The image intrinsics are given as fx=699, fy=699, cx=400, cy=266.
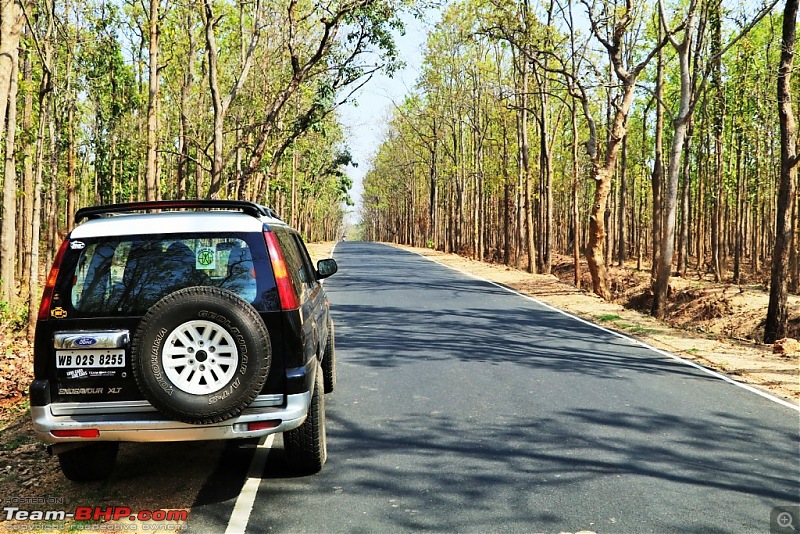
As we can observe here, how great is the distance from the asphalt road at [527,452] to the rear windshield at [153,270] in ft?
4.97

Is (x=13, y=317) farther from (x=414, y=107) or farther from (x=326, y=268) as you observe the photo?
(x=414, y=107)

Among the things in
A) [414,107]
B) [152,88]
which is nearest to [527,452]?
[152,88]

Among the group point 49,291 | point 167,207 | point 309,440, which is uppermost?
point 167,207

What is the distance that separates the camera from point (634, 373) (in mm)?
9203

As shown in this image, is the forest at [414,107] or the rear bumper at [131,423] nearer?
the rear bumper at [131,423]

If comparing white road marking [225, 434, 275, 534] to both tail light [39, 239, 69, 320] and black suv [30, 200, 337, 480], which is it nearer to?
black suv [30, 200, 337, 480]

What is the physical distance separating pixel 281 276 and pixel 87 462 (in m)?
2.11

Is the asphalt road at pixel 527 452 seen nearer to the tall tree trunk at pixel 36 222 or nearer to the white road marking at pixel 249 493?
the white road marking at pixel 249 493

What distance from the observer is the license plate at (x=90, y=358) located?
457 centimetres

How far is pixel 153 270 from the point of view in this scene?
4.80 m

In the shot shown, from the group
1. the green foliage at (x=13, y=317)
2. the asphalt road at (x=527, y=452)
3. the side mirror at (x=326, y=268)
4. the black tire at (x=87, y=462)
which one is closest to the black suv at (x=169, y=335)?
the black tire at (x=87, y=462)

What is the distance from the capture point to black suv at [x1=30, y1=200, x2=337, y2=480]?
14.6 feet

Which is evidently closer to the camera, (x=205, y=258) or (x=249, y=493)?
(x=205, y=258)

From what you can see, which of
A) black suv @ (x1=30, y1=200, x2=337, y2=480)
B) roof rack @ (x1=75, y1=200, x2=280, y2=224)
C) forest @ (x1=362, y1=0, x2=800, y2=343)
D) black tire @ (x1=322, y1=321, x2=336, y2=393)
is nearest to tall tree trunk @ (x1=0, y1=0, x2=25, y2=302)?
roof rack @ (x1=75, y1=200, x2=280, y2=224)
